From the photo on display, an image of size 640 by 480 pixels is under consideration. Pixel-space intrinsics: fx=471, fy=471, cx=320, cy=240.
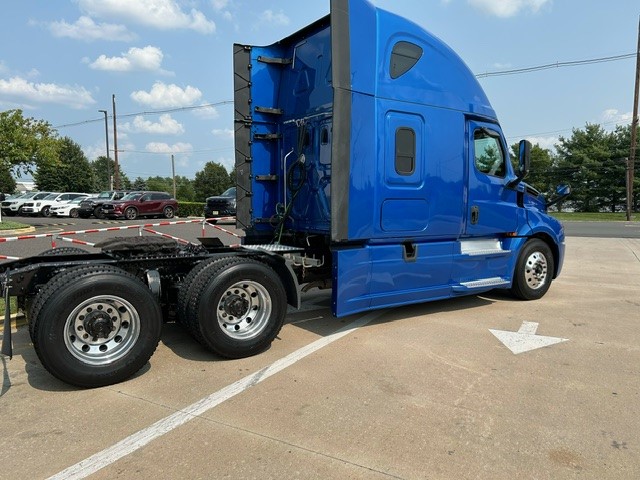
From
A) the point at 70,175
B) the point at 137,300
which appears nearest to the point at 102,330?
the point at 137,300

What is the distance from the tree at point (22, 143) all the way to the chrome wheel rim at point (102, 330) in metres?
20.1

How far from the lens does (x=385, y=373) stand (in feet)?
13.8

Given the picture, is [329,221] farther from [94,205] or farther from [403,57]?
[94,205]

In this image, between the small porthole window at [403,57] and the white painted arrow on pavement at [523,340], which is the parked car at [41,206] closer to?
the small porthole window at [403,57]

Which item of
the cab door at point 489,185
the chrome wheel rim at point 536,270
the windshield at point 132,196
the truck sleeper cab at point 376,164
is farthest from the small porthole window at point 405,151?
the windshield at point 132,196

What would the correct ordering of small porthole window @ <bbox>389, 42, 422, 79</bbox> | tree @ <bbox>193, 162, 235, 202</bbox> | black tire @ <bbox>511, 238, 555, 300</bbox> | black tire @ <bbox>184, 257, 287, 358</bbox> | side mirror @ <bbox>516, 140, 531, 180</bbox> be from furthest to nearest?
1. tree @ <bbox>193, 162, 235, 202</bbox>
2. black tire @ <bbox>511, 238, 555, 300</bbox>
3. side mirror @ <bbox>516, 140, 531, 180</bbox>
4. small porthole window @ <bbox>389, 42, 422, 79</bbox>
5. black tire @ <bbox>184, 257, 287, 358</bbox>

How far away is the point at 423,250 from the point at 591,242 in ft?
40.9

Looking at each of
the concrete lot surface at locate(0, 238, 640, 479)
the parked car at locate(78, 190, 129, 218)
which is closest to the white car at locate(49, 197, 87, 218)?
the parked car at locate(78, 190, 129, 218)

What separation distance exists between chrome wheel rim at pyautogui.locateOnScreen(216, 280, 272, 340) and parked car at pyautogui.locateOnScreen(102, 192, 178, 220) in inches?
→ 966

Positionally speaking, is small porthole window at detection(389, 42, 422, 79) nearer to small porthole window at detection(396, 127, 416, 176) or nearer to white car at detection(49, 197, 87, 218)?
small porthole window at detection(396, 127, 416, 176)

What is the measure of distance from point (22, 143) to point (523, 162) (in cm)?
2115

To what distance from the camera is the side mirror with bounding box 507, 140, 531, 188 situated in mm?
6379

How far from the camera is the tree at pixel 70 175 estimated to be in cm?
6316

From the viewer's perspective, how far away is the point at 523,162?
21.0ft
